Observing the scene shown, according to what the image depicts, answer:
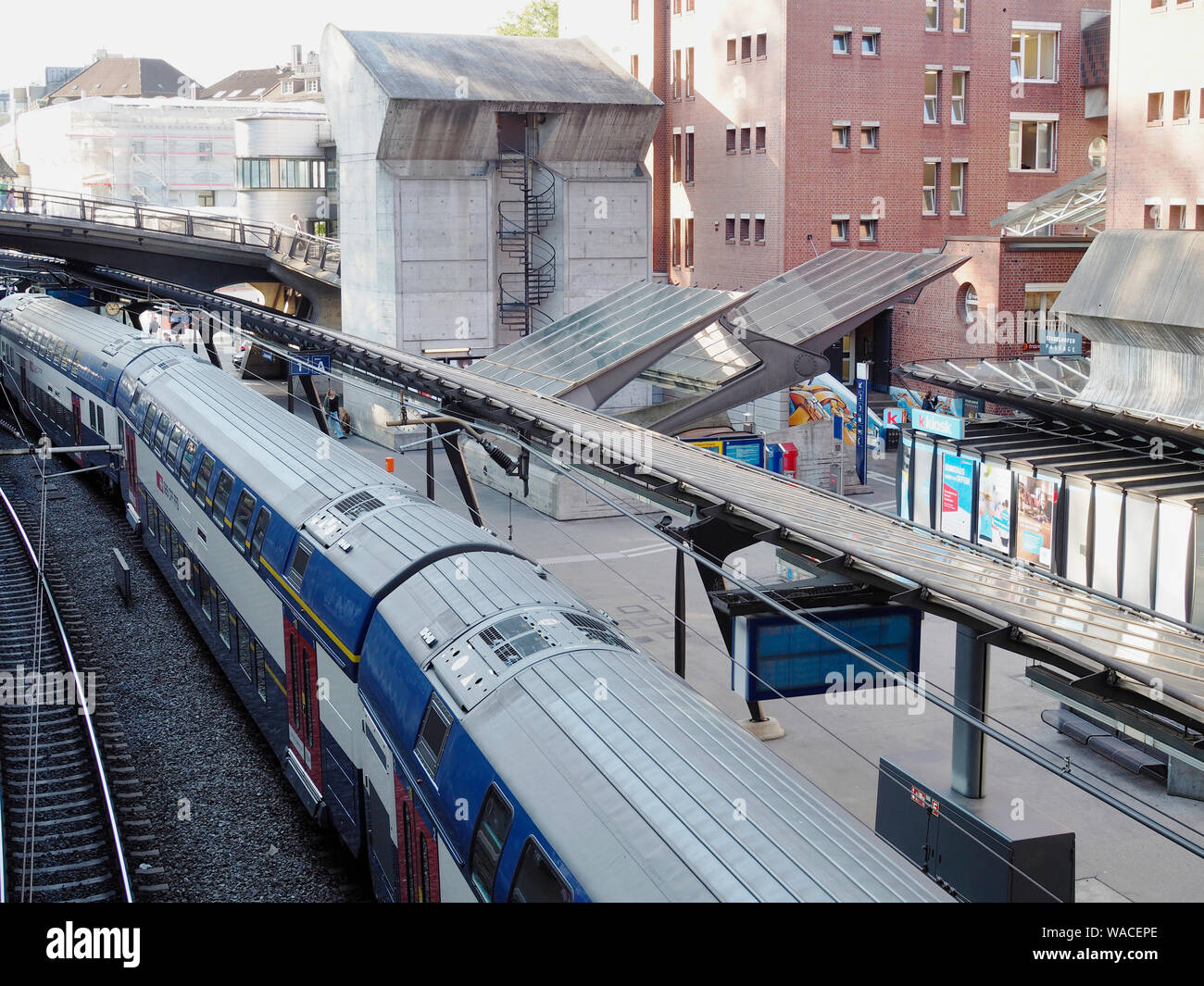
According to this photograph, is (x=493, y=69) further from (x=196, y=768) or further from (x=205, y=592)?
(x=196, y=768)

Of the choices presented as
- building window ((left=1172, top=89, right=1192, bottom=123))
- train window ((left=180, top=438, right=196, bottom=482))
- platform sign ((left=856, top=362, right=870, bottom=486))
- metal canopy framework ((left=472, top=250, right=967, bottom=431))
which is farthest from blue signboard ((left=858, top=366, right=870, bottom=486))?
A: train window ((left=180, top=438, right=196, bottom=482))

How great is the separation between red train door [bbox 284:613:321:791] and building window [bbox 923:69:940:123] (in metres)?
36.1

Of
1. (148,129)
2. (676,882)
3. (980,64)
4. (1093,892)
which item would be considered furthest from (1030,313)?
(148,129)

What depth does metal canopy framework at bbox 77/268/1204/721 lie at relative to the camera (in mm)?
8641

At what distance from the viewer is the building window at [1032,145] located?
45656 millimetres

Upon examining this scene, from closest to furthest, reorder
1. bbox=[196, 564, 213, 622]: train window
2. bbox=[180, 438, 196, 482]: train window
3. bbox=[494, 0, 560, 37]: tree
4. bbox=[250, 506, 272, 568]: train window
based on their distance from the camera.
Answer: bbox=[250, 506, 272, 568]: train window → bbox=[196, 564, 213, 622]: train window → bbox=[180, 438, 196, 482]: train window → bbox=[494, 0, 560, 37]: tree

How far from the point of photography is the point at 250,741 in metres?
15.4

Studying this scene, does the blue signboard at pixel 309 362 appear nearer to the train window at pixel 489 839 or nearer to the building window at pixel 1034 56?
the train window at pixel 489 839

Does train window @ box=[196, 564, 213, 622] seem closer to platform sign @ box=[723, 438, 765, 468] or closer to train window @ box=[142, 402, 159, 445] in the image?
train window @ box=[142, 402, 159, 445]

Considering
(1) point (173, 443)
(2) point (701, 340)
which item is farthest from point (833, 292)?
(1) point (173, 443)

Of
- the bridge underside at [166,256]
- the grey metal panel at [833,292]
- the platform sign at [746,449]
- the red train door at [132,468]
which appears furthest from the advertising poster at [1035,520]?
the bridge underside at [166,256]

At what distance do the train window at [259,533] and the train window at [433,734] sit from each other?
5251 mm

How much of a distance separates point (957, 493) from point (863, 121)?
23.1 meters

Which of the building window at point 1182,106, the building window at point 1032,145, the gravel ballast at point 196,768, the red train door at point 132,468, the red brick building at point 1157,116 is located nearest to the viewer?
the gravel ballast at point 196,768
